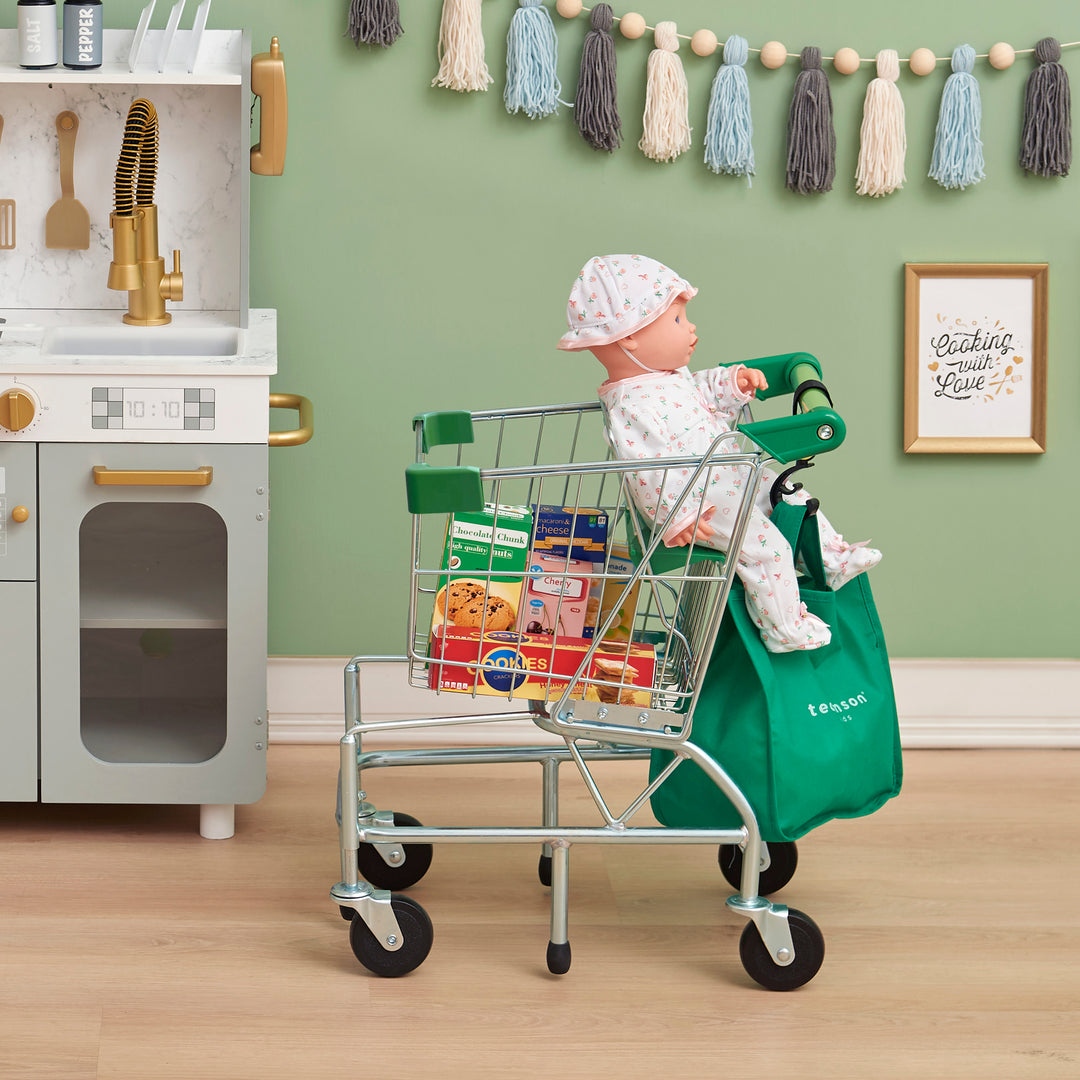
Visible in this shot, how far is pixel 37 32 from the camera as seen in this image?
7.97ft

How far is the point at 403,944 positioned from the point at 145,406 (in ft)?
3.26

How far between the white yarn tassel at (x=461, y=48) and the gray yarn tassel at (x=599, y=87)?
207 mm

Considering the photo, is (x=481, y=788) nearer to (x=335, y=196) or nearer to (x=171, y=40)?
(x=335, y=196)

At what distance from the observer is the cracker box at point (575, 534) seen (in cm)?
185

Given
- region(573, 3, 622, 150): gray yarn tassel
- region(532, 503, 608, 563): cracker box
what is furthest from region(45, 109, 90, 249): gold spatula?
region(532, 503, 608, 563): cracker box

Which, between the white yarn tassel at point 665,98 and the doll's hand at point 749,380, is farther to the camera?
the white yarn tassel at point 665,98

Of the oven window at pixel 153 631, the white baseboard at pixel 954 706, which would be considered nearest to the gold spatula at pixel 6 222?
the oven window at pixel 153 631

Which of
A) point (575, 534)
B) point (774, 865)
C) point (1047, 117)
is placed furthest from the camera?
point (1047, 117)

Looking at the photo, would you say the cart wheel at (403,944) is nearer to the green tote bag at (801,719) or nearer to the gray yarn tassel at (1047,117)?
the green tote bag at (801,719)

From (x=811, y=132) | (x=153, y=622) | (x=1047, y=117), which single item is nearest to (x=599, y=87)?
(x=811, y=132)

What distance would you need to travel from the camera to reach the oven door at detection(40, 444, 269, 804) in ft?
7.29

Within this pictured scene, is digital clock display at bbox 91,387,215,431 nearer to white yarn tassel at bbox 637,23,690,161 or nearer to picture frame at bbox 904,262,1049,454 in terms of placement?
white yarn tassel at bbox 637,23,690,161

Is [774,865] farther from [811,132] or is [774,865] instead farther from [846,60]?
[846,60]

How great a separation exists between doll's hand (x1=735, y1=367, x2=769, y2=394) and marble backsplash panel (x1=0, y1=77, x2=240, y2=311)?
122 centimetres
